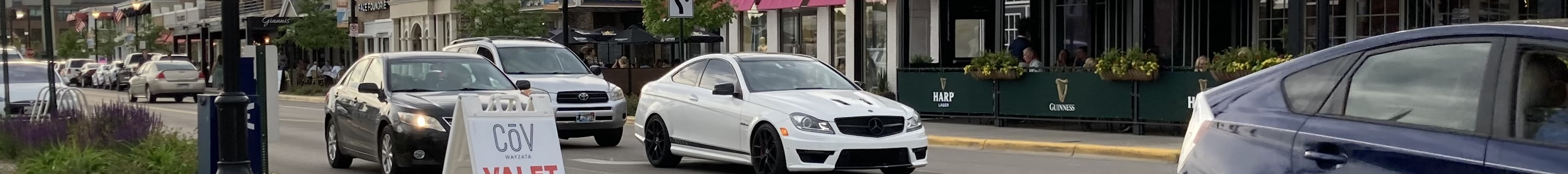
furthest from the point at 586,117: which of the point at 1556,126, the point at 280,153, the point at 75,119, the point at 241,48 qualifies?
the point at 1556,126

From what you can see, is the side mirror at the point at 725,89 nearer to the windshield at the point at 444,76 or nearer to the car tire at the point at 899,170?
the car tire at the point at 899,170

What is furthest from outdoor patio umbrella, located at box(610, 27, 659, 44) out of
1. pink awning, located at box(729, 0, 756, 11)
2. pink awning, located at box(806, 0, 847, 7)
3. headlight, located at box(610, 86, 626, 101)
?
headlight, located at box(610, 86, 626, 101)

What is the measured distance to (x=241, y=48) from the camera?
9.84 metres

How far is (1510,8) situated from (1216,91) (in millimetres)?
16142

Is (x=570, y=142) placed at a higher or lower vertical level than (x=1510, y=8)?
lower

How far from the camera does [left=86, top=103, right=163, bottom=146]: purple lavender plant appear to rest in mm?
11922

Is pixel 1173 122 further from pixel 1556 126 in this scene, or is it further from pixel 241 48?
pixel 1556 126

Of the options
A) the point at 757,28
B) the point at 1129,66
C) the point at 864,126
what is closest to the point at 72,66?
the point at 757,28

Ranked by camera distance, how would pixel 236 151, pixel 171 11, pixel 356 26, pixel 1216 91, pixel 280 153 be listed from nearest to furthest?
pixel 1216 91 → pixel 236 151 → pixel 280 153 → pixel 356 26 → pixel 171 11

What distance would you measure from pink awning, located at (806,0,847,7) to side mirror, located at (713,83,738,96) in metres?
17.9

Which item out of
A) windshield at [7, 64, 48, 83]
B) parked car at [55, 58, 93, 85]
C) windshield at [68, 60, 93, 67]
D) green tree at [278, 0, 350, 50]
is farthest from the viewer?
windshield at [68, 60, 93, 67]

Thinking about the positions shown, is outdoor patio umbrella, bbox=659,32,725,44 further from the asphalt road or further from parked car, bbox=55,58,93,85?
parked car, bbox=55,58,93,85

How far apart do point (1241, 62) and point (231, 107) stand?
9619mm

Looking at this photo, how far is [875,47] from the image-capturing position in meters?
22.1
